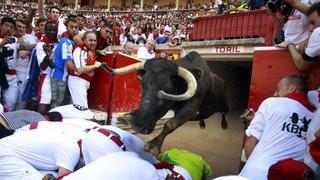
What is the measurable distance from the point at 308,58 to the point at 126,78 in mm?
4138

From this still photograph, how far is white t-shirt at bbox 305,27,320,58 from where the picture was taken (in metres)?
3.20

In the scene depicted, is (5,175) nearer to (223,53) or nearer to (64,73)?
(64,73)

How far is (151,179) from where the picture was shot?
9.21ft

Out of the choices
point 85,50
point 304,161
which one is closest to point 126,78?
point 85,50

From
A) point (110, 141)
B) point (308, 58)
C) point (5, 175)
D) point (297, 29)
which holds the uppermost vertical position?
point (297, 29)

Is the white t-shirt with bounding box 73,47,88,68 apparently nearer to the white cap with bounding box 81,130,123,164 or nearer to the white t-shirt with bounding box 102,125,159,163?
the white t-shirt with bounding box 102,125,159,163

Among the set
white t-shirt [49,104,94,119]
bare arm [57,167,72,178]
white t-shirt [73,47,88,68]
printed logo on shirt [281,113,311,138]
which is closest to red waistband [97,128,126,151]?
bare arm [57,167,72,178]

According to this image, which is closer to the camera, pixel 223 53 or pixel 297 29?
pixel 297 29

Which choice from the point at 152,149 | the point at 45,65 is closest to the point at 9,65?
the point at 45,65

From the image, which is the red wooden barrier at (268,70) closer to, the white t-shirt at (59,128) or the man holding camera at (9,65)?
the white t-shirt at (59,128)

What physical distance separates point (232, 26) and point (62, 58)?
6298 millimetres

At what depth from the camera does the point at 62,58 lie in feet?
18.3

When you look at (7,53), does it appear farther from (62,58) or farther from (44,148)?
(44,148)

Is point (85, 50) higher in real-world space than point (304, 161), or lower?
higher
